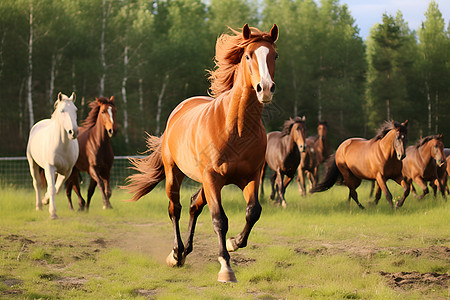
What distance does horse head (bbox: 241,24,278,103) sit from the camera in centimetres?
389

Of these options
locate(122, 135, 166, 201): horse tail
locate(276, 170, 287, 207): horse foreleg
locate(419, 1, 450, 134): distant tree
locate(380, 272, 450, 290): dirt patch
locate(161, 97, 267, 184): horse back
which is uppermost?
locate(419, 1, 450, 134): distant tree

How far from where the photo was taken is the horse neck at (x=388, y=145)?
34.3 feet

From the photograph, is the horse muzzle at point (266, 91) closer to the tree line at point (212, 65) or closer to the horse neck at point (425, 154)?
the horse neck at point (425, 154)

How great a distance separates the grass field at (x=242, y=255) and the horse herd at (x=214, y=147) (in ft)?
1.68

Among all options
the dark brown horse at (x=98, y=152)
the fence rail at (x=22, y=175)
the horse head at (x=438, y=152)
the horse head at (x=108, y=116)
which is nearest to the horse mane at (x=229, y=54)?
the horse head at (x=108, y=116)

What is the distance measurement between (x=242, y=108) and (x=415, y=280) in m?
2.69

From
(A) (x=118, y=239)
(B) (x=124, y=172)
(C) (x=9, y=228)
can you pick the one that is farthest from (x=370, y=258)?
(B) (x=124, y=172)

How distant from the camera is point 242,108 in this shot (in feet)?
14.6

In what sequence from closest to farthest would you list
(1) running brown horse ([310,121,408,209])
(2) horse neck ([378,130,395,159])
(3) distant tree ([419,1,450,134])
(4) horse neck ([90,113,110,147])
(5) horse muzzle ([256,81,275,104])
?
(5) horse muzzle ([256,81,275,104]) < (1) running brown horse ([310,121,408,209]) < (2) horse neck ([378,130,395,159]) < (4) horse neck ([90,113,110,147]) < (3) distant tree ([419,1,450,134])

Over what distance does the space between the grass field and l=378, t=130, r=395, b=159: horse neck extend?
47.7 inches

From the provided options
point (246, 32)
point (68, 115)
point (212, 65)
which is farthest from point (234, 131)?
point (212, 65)

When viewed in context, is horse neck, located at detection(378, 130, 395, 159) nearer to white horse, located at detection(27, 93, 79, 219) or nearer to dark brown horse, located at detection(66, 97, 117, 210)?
dark brown horse, located at detection(66, 97, 117, 210)

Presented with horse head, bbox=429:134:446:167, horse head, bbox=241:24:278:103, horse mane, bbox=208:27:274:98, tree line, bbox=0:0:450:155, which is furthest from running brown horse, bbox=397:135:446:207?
tree line, bbox=0:0:450:155

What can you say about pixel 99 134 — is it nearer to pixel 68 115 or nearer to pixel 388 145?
pixel 68 115
